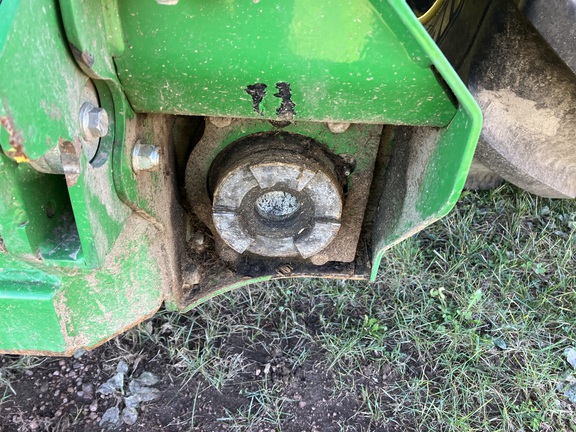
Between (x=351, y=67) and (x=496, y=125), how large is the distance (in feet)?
2.14

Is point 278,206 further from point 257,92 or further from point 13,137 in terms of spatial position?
point 13,137

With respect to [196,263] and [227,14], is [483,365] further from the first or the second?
[227,14]

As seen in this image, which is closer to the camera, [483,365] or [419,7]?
[419,7]

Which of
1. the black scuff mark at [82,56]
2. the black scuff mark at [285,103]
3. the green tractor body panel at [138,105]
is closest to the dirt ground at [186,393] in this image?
the green tractor body panel at [138,105]

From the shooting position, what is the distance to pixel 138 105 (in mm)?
1027

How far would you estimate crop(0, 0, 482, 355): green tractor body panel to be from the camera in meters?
0.75

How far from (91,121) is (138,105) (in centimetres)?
20

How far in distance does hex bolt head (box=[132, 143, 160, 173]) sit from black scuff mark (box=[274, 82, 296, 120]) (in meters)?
0.27

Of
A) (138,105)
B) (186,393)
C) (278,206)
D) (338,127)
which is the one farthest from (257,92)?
(186,393)

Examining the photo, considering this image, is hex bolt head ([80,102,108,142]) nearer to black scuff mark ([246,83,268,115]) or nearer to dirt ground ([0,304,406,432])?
black scuff mark ([246,83,268,115])

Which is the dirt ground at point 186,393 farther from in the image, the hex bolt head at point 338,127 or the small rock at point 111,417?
the hex bolt head at point 338,127

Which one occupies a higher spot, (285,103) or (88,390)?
(285,103)

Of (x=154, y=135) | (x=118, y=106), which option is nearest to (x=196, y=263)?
(x=154, y=135)

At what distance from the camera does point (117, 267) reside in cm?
121
